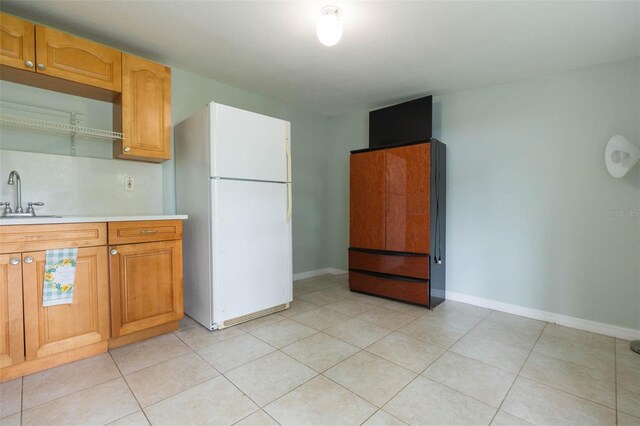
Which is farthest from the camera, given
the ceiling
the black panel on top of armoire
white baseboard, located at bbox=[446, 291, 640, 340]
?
the black panel on top of armoire

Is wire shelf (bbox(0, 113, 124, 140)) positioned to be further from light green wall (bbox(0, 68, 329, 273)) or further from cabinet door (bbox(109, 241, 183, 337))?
cabinet door (bbox(109, 241, 183, 337))

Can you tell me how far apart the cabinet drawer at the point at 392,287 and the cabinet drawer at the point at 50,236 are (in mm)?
2402

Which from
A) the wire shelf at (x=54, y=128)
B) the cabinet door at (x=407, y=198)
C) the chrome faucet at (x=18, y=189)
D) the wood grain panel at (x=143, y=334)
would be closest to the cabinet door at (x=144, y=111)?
the wire shelf at (x=54, y=128)

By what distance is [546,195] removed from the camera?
2629 millimetres

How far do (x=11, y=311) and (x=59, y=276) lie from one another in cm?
25

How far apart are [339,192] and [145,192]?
2.40 metres

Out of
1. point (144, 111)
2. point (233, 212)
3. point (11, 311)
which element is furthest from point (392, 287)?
point (11, 311)

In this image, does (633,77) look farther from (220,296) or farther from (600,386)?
(220,296)

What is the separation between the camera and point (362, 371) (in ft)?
5.78

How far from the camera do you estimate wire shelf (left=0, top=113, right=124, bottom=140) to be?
6.21 feet

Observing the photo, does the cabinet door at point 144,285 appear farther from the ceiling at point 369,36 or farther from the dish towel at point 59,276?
the ceiling at point 369,36

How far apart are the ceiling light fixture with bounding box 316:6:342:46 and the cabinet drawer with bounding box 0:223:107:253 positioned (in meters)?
1.84

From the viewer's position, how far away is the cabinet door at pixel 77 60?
1.85 meters

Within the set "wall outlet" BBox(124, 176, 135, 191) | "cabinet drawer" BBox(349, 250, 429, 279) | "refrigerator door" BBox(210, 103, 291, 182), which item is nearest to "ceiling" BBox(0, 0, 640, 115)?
"refrigerator door" BBox(210, 103, 291, 182)
